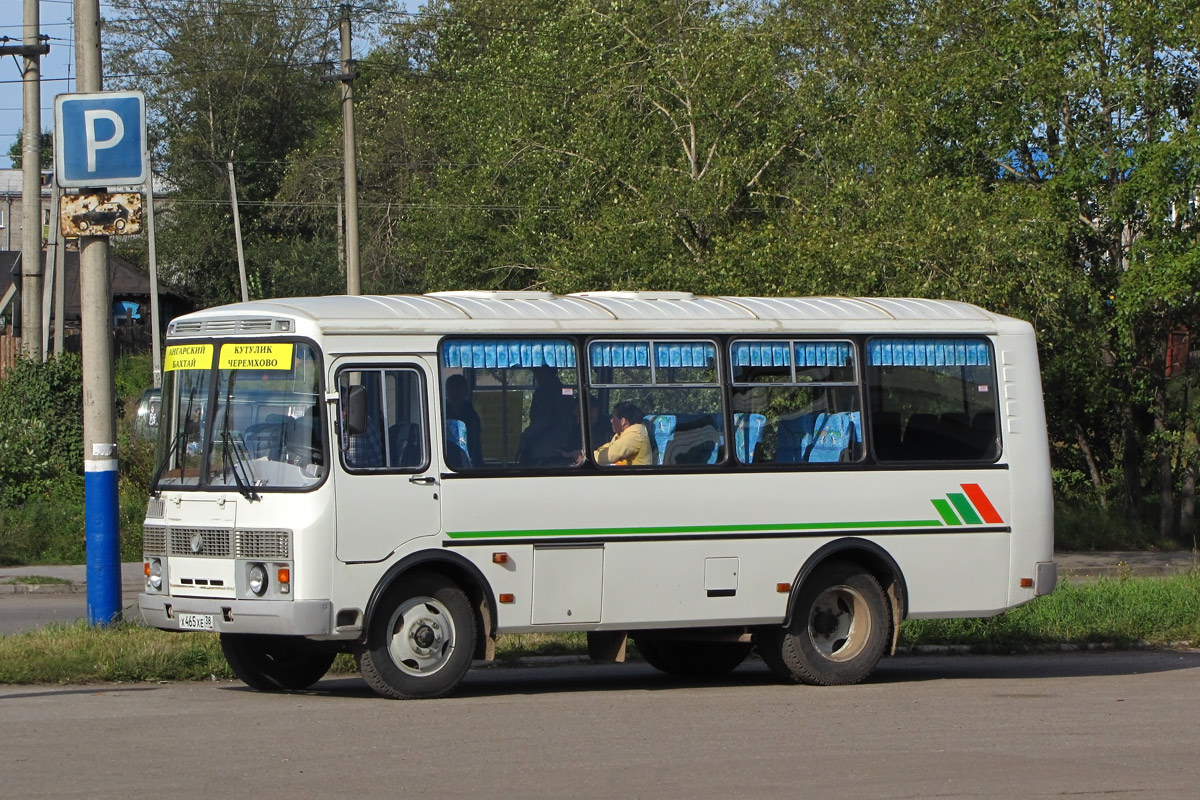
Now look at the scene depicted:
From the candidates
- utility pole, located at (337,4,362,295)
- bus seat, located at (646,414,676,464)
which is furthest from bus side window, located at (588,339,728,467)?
utility pole, located at (337,4,362,295)

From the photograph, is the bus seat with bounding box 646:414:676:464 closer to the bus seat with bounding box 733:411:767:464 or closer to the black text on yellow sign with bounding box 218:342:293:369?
the bus seat with bounding box 733:411:767:464

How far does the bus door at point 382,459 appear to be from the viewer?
1042 centimetres

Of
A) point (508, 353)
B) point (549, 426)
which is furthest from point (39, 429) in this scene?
point (549, 426)

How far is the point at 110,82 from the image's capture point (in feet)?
201

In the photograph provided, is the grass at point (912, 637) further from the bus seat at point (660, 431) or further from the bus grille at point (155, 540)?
the bus seat at point (660, 431)

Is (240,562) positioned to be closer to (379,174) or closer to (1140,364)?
(1140,364)

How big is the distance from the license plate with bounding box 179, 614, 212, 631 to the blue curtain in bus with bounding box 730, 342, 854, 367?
4178mm

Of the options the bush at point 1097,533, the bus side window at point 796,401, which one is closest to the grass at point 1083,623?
the bus side window at point 796,401

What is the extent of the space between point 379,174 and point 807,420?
42.7 metres

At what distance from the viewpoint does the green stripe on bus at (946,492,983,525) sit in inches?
490

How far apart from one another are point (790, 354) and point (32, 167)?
19.2 m

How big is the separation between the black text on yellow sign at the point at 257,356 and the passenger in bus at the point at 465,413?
1.09 metres

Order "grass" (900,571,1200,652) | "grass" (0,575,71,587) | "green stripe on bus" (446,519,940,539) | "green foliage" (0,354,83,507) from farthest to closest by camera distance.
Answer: "green foliage" (0,354,83,507) → "grass" (0,575,71,587) → "grass" (900,571,1200,652) → "green stripe on bus" (446,519,940,539)

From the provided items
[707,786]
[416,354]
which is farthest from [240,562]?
[707,786]
